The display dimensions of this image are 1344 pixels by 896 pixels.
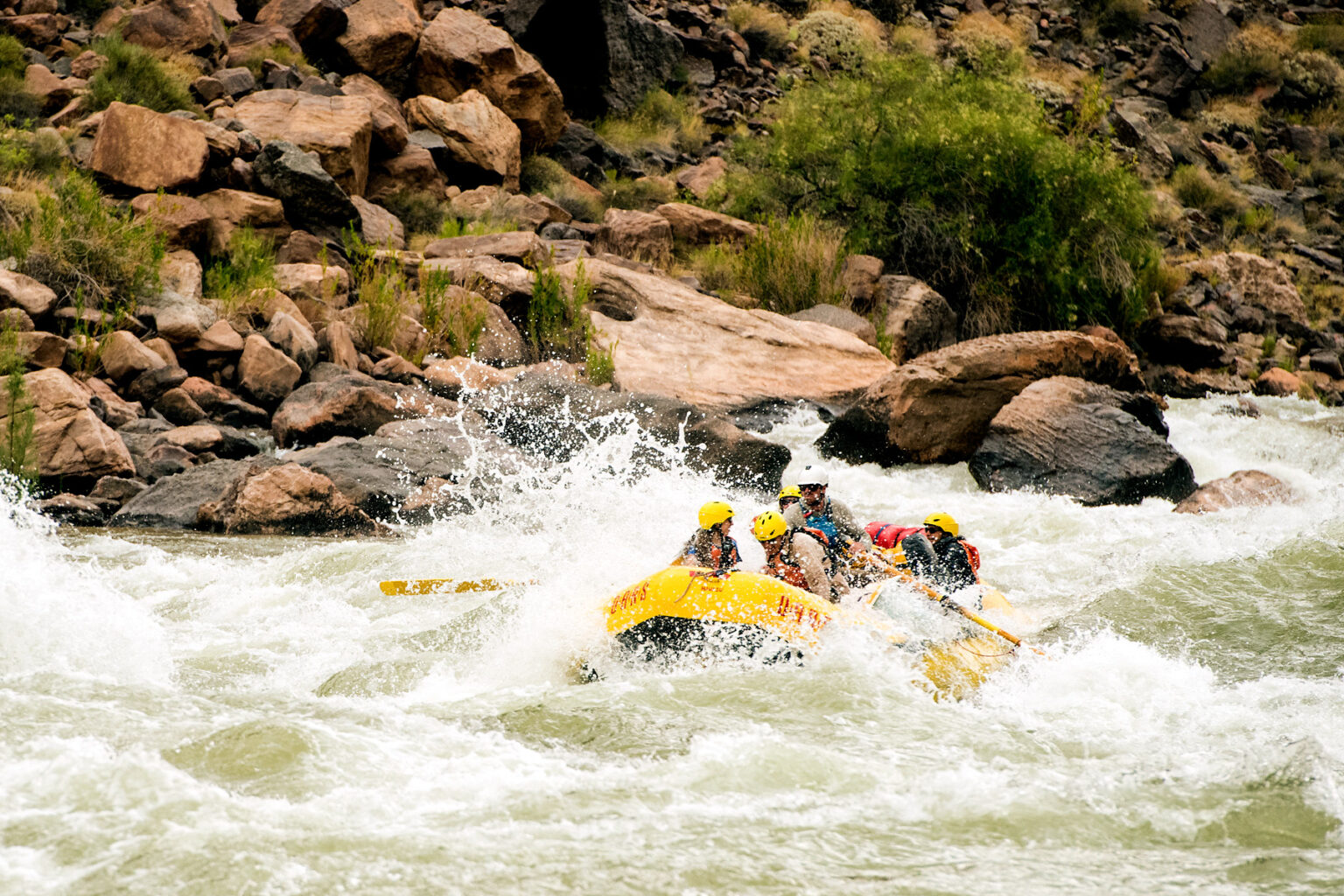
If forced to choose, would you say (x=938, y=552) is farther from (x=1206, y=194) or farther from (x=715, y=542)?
(x=1206, y=194)

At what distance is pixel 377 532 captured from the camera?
742cm

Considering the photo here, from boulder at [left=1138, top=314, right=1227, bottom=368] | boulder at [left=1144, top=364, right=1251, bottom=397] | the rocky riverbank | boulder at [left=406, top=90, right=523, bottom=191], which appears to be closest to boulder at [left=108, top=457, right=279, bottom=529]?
the rocky riverbank

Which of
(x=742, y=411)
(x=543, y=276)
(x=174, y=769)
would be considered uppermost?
(x=174, y=769)

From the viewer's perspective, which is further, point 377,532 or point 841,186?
point 841,186

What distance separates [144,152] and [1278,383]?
1381 centimetres

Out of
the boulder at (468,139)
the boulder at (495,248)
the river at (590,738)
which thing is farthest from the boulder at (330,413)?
the boulder at (468,139)

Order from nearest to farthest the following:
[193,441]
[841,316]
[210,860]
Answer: [210,860], [193,441], [841,316]

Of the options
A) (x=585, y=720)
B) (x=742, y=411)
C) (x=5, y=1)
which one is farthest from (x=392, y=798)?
(x=5, y=1)

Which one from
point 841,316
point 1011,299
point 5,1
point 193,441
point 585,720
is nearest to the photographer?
point 585,720

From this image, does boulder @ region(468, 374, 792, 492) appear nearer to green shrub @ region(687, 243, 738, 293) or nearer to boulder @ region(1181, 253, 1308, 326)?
green shrub @ region(687, 243, 738, 293)

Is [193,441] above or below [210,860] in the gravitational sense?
below

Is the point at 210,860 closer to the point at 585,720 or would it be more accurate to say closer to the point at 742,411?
the point at 585,720

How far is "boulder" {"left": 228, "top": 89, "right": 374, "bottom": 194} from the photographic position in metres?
13.4

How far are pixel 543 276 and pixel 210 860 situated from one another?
885 centimetres
